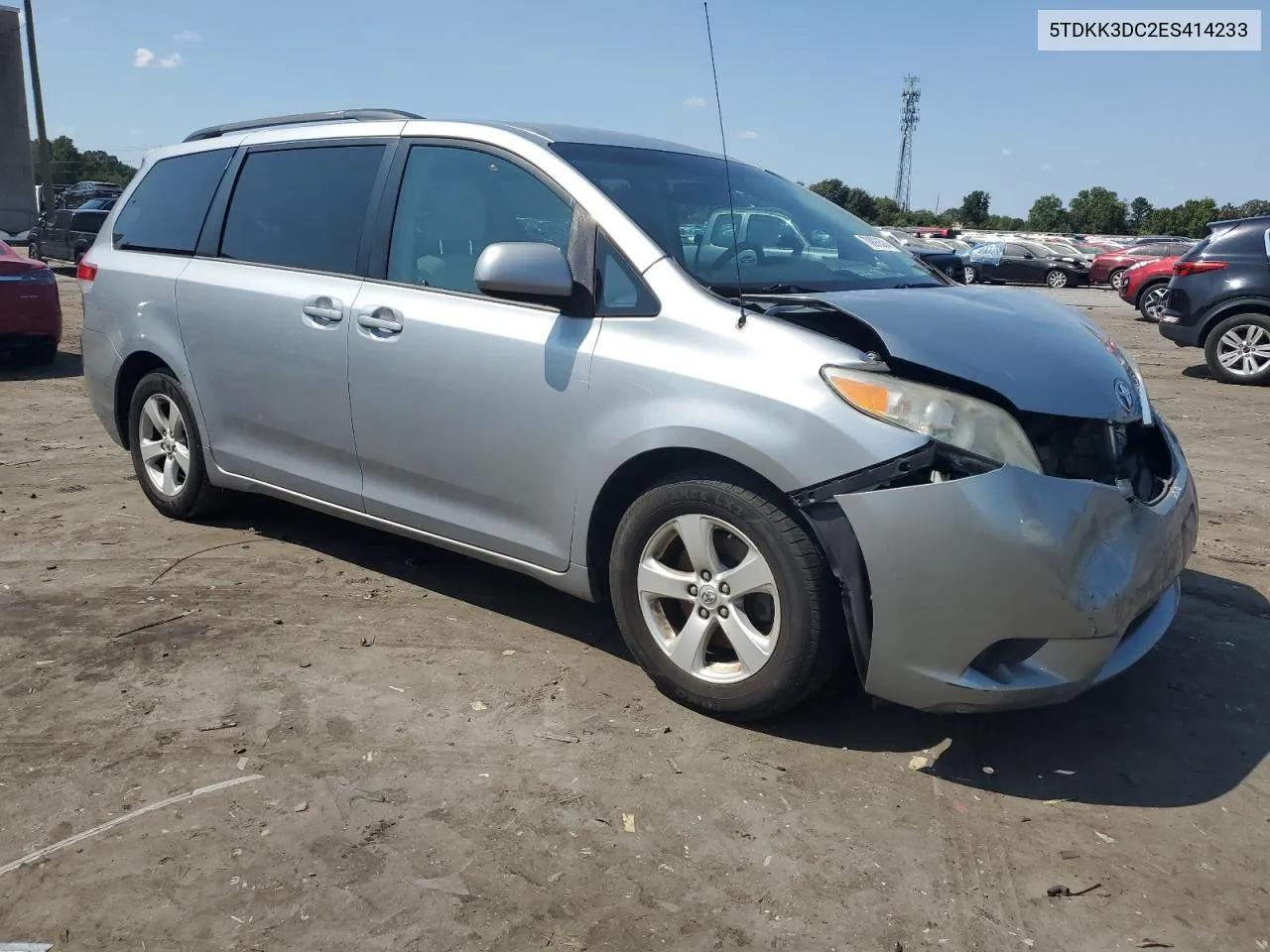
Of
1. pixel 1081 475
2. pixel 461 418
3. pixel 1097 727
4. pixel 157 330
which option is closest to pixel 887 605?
pixel 1081 475

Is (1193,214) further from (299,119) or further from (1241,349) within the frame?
(299,119)

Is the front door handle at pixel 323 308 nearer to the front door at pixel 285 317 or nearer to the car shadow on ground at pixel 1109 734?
the front door at pixel 285 317

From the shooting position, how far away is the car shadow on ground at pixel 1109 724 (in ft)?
10.2

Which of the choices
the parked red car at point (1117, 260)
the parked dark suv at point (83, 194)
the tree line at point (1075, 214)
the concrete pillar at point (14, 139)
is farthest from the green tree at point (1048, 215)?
the concrete pillar at point (14, 139)

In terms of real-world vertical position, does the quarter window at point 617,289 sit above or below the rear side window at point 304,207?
below

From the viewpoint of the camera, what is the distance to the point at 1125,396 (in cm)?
334

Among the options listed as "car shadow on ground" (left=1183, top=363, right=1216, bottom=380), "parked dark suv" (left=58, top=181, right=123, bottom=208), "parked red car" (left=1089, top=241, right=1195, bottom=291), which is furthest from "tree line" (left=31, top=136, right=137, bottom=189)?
"car shadow on ground" (left=1183, top=363, right=1216, bottom=380)

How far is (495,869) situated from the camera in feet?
8.56

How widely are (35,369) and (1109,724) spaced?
35.1 ft

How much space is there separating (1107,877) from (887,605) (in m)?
0.82

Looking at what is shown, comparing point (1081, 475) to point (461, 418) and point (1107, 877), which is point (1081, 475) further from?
point (461, 418)

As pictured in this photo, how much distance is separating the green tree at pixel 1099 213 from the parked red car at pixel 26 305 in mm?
Result: 70032

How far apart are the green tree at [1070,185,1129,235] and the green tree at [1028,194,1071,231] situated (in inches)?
33.1

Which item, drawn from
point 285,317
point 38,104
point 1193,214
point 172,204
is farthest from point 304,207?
point 1193,214
